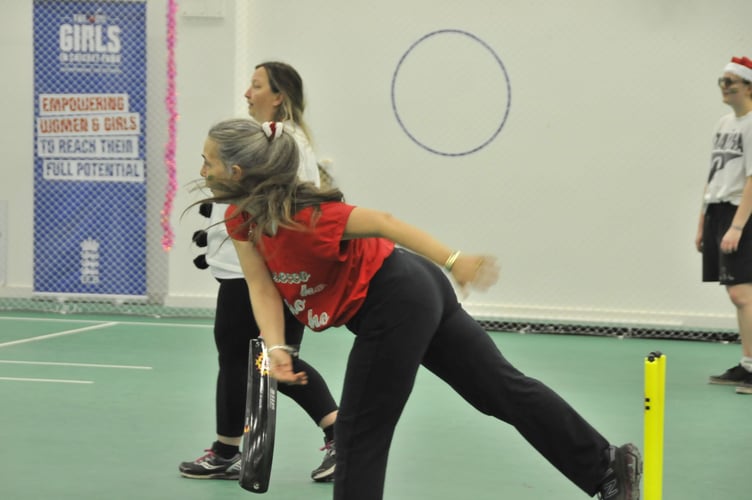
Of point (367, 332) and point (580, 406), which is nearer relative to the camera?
point (367, 332)

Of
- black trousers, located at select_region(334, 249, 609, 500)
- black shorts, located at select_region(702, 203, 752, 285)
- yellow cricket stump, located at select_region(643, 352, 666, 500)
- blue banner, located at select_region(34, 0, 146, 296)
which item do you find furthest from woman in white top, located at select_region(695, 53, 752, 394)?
blue banner, located at select_region(34, 0, 146, 296)

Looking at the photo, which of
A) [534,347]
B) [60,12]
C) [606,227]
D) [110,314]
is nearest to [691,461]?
[534,347]

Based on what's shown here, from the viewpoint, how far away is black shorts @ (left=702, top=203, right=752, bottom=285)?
6.05 meters

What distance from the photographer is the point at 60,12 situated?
949 centimetres

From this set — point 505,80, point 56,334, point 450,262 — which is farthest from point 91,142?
point 450,262

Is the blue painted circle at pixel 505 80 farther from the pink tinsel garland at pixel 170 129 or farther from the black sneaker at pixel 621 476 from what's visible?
the black sneaker at pixel 621 476

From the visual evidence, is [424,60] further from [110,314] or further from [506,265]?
[110,314]

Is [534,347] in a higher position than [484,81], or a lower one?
lower

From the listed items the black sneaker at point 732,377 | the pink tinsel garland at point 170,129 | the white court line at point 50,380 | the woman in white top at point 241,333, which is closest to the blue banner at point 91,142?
the pink tinsel garland at point 170,129

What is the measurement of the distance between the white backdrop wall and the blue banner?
457mm

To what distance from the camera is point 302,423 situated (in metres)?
5.29

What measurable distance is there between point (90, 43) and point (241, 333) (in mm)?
6042

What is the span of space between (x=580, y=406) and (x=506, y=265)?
328 cm

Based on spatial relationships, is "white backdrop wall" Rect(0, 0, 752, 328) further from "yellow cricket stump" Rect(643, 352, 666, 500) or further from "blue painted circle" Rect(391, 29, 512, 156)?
"yellow cricket stump" Rect(643, 352, 666, 500)
